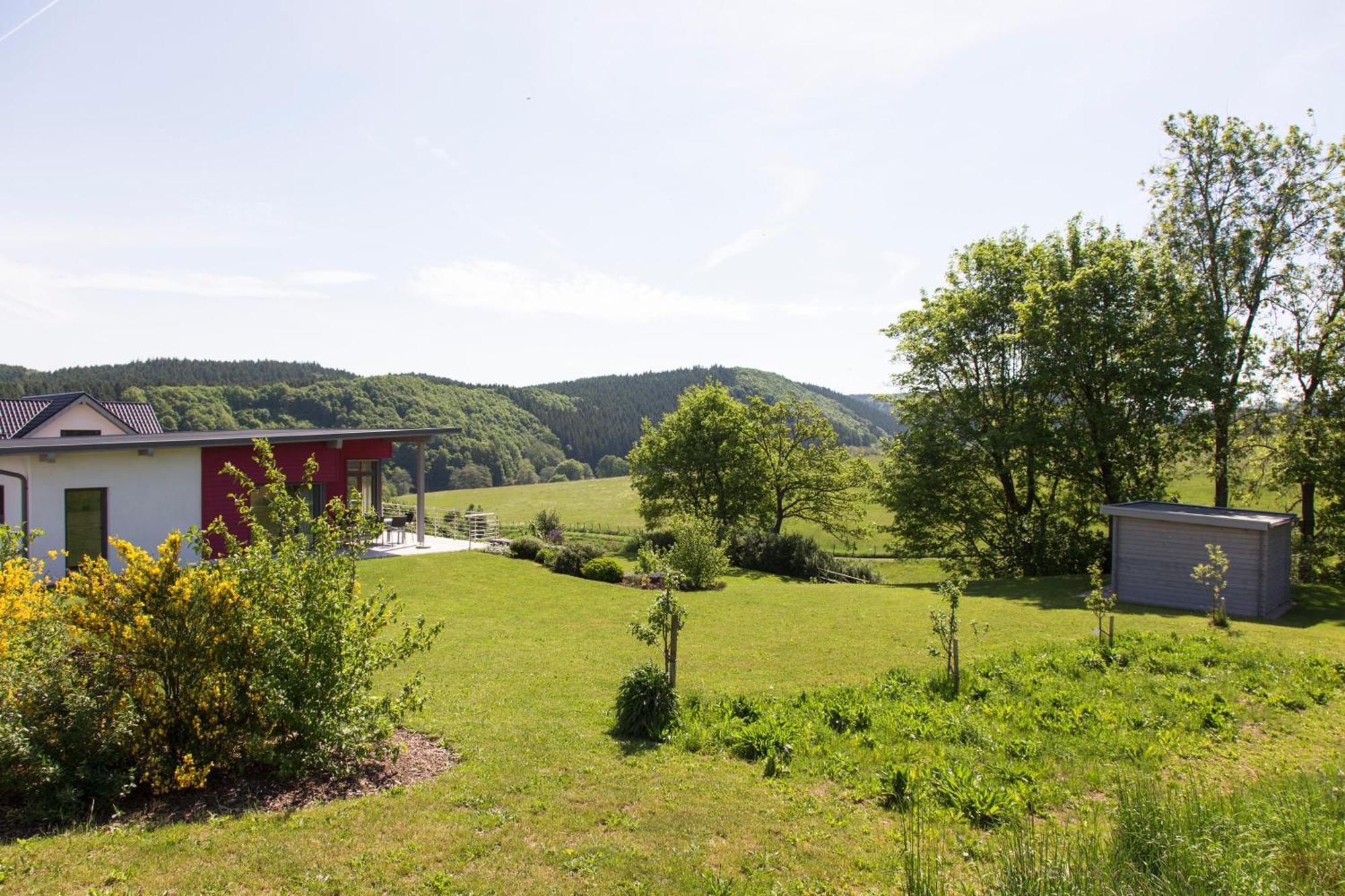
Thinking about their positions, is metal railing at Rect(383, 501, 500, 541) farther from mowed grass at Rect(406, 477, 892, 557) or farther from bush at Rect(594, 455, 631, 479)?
bush at Rect(594, 455, 631, 479)

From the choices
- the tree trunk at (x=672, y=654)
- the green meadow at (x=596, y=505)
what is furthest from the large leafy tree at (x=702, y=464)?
the tree trunk at (x=672, y=654)

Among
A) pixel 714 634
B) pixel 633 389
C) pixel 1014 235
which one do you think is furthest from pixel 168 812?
pixel 633 389

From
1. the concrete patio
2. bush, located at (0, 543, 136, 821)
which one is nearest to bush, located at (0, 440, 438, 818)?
bush, located at (0, 543, 136, 821)

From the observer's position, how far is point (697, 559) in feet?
74.6

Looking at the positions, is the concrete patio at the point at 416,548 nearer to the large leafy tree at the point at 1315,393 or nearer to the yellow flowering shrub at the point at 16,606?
the yellow flowering shrub at the point at 16,606

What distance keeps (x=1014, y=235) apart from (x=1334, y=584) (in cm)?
1559

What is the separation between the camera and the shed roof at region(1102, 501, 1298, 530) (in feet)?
54.1

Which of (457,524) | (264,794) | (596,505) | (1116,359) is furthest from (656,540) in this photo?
(596,505)

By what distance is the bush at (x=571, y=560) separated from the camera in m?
23.2

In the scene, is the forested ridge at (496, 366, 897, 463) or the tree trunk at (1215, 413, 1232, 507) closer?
the tree trunk at (1215, 413, 1232, 507)

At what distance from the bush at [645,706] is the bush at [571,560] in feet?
47.9

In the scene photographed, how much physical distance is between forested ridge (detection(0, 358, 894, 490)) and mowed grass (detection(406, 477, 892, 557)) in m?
10.8

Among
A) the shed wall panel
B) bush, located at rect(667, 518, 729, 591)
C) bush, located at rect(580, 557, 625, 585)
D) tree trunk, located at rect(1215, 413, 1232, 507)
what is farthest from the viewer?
tree trunk, located at rect(1215, 413, 1232, 507)

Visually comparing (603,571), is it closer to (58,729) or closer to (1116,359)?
(58,729)
